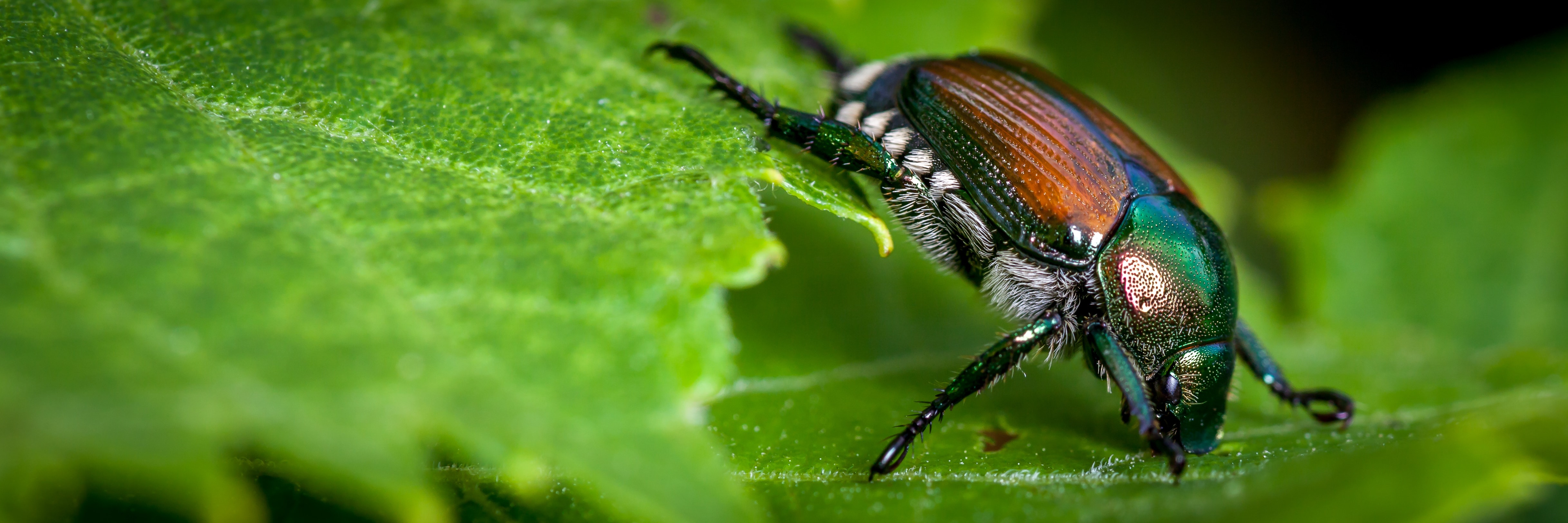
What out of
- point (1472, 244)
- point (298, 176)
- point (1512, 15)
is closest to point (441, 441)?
point (298, 176)

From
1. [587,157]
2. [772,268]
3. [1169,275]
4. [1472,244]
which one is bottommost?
[1472,244]

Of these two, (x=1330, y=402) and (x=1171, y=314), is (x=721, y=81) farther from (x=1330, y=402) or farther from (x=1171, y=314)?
(x=1330, y=402)

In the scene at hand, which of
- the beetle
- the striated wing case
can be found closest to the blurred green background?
the beetle

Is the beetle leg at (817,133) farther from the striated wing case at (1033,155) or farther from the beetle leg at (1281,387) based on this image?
the beetle leg at (1281,387)

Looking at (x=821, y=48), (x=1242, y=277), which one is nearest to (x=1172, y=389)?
(x=821, y=48)

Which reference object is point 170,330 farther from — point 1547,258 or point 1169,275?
point 1547,258

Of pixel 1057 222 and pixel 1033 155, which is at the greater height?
pixel 1033 155
